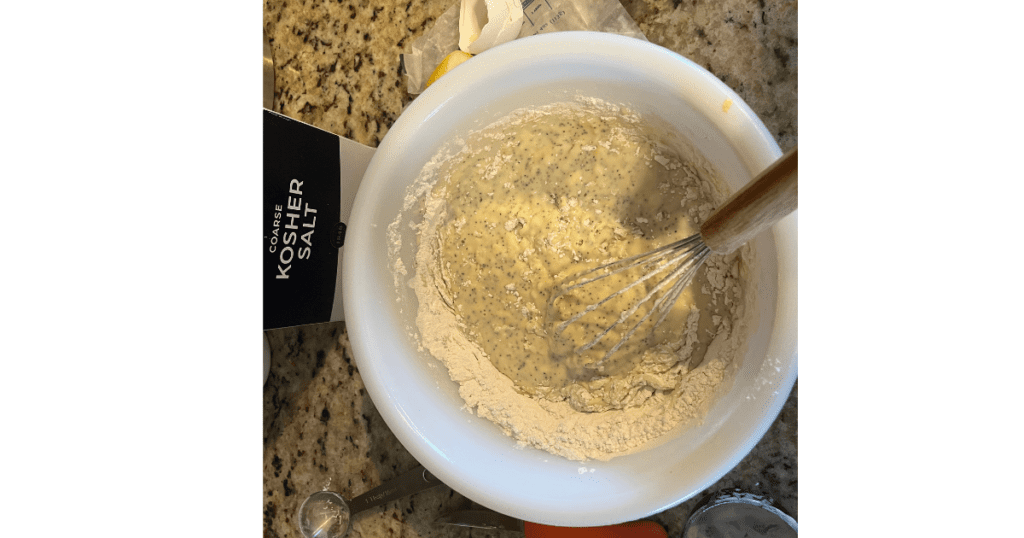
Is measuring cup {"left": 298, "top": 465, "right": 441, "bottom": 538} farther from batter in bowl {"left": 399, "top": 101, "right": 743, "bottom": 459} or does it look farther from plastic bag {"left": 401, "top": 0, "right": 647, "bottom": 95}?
plastic bag {"left": 401, "top": 0, "right": 647, "bottom": 95}

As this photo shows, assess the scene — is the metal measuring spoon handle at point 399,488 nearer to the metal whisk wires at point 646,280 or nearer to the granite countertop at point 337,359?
the granite countertop at point 337,359

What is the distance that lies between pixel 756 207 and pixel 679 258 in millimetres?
247

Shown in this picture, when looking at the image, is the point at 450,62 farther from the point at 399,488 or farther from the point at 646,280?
the point at 399,488

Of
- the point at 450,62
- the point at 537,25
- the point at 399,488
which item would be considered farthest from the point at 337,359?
the point at 537,25

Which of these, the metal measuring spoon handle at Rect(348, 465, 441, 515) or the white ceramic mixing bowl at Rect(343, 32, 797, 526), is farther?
the metal measuring spoon handle at Rect(348, 465, 441, 515)

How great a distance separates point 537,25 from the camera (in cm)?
79

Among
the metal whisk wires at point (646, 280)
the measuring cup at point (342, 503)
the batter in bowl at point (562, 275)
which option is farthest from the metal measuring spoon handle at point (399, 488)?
the metal whisk wires at point (646, 280)

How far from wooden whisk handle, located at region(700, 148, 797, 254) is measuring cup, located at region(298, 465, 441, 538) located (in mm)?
531

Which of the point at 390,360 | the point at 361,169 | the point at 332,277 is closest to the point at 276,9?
the point at 361,169

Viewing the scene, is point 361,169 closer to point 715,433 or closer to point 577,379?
point 577,379

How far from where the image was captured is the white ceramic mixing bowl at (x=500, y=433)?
0.56 meters

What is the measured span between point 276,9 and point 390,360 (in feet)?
1.85

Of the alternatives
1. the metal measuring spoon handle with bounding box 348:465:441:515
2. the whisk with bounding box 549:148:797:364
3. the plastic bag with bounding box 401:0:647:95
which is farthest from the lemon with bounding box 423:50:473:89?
the metal measuring spoon handle with bounding box 348:465:441:515

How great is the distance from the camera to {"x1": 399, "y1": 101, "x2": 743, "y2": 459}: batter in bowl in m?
0.66
